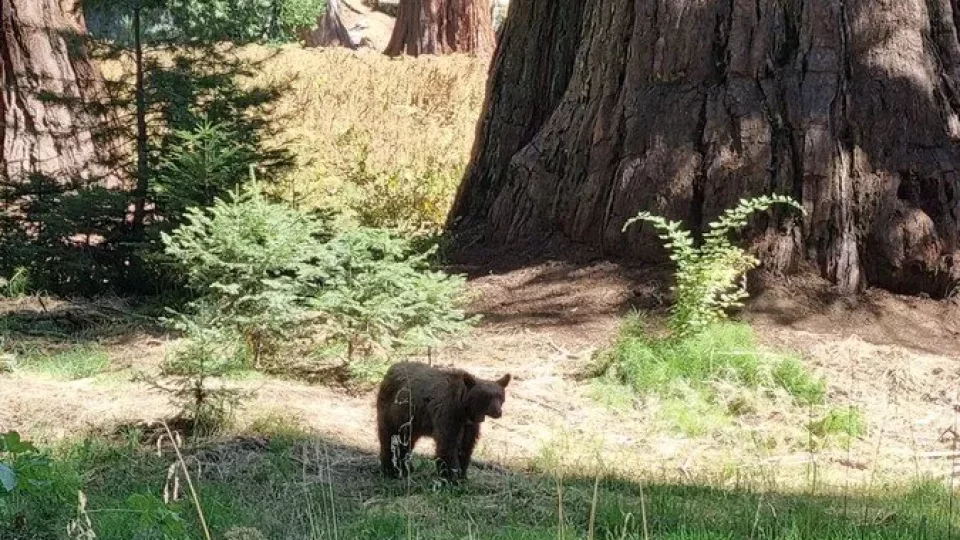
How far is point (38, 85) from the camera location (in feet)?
43.9

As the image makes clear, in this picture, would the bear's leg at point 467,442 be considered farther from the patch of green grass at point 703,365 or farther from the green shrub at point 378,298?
the patch of green grass at point 703,365

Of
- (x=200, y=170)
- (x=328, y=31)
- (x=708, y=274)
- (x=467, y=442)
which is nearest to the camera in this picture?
(x=467, y=442)

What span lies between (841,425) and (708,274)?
161 centimetres

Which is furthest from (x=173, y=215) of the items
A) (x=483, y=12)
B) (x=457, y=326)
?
(x=483, y=12)

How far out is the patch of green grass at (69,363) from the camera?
8.05m

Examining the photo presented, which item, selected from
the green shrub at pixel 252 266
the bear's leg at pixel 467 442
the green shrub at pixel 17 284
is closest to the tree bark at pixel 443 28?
the green shrub at pixel 17 284

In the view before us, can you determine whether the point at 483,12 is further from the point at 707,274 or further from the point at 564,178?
the point at 707,274

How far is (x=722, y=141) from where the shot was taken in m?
9.70

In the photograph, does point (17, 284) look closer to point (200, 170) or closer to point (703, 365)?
point (200, 170)

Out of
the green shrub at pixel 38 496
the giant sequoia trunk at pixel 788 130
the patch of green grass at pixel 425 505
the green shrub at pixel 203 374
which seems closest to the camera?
the green shrub at pixel 38 496

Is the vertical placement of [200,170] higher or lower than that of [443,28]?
lower

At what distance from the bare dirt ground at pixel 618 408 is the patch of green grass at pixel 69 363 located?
17 cm

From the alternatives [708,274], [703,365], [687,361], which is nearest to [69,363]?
[687,361]

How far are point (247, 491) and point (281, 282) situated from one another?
263 centimetres
